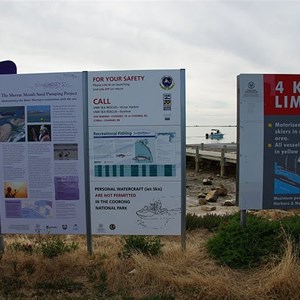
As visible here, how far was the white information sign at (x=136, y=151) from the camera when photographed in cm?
562

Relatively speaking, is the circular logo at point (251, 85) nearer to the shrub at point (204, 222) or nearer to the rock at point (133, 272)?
the rock at point (133, 272)

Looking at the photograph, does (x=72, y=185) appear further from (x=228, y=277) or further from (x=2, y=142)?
(x=228, y=277)

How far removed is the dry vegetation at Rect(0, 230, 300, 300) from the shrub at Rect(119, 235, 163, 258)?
0.13 m

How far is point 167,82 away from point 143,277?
267 cm

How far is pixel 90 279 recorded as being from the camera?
504 cm

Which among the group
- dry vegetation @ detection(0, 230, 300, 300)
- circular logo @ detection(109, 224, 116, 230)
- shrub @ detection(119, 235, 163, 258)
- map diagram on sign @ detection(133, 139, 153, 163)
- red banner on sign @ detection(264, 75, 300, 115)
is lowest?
dry vegetation @ detection(0, 230, 300, 300)

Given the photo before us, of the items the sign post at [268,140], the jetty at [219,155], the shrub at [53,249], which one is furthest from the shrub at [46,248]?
the jetty at [219,155]

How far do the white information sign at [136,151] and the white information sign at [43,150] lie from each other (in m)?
0.25

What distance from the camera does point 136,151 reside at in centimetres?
571

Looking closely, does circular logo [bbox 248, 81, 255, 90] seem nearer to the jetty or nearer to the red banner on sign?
the red banner on sign

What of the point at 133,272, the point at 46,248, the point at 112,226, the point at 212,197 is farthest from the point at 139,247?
the point at 212,197

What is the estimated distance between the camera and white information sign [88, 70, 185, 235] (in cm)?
562

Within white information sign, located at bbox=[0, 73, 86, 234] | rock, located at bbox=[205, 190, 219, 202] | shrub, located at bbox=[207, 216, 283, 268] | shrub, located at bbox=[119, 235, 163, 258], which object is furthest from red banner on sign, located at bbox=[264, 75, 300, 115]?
rock, located at bbox=[205, 190, 219, 202]

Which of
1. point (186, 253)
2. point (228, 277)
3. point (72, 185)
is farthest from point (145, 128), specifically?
point (228, 277)
